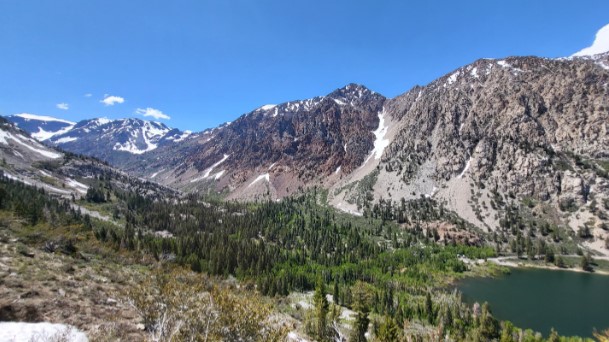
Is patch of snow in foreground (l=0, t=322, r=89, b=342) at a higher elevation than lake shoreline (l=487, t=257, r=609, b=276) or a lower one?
higher

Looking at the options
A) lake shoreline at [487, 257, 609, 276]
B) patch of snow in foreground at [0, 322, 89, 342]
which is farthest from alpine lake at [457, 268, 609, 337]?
patch of snow in foreground at [0, 322, 89, 342]

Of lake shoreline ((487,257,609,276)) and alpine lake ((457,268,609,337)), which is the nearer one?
alpine lake ((457,268,609,337))

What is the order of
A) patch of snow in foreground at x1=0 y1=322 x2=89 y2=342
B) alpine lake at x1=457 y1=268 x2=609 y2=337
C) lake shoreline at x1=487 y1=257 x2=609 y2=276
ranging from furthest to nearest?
lake shoreline at x1=487 y1=257 x2=609 y2=276
alpine lake at x1=457 y1=268 x2=609 y2=337
patch of snow in foreground at x1=0 y1=322 x2=89 y2=342

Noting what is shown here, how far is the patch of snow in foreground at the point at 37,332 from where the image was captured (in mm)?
18109

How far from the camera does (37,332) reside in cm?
1911

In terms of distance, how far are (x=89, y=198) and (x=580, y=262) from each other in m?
257

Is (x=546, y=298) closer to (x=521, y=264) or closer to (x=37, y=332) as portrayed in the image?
(x=521, y=264)

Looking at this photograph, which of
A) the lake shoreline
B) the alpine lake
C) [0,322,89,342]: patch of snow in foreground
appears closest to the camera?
[0,322,89,342]: patch of snow in foreground

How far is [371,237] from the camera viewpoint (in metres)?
174

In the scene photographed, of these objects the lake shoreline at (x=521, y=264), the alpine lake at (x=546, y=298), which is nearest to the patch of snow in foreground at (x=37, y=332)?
the alpine lake at (x=546, y=298)

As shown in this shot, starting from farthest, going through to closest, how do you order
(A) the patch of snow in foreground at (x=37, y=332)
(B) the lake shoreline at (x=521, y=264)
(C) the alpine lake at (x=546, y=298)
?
(B) the lake shoreline at (x=521, y=264)
(C) the alpine lake at (x=546, y=298)
(A) the patch of snow in foreground at (x=37, y=332)

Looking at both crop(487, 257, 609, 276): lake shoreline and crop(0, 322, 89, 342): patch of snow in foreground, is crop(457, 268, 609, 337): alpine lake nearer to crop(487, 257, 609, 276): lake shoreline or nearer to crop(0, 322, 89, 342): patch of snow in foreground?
crop(487, 257, 609, 276): lake shoreline

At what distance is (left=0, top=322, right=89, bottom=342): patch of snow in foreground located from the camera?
1811cm

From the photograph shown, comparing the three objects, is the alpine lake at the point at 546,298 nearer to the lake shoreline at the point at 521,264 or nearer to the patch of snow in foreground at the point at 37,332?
the lake shoreline at the point at 521,264
